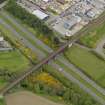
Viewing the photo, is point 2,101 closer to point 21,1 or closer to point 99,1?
point 21,1

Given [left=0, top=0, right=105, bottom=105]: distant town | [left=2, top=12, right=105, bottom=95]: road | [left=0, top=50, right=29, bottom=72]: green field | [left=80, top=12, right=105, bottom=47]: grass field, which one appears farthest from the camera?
[left=80, top=12, right=105, bottom=47]: grass field

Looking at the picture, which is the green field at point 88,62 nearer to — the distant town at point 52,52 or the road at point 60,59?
the distant town at point 52,52

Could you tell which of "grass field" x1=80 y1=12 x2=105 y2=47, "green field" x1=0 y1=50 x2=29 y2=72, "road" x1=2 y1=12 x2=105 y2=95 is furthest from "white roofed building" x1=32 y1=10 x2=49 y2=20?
"green field" x1=0 y1=50 x2=29 y2=72

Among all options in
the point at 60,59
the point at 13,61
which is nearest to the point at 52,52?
the point at 60,59

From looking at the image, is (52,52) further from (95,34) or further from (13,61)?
(95,34)

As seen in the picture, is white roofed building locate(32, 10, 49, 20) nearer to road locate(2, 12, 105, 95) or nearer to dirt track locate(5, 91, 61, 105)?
road locate(2, 12, 105, 95)

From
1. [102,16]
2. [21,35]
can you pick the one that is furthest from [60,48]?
[102,16]
